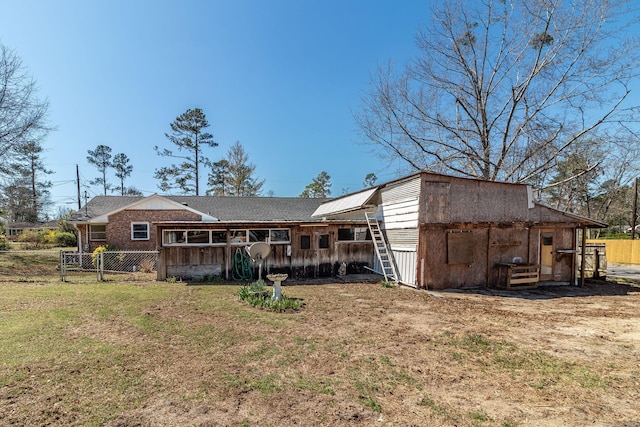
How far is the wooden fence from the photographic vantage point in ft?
74.2

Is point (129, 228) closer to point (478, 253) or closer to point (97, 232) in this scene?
point (97, 232)

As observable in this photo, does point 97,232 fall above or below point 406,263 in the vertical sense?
above

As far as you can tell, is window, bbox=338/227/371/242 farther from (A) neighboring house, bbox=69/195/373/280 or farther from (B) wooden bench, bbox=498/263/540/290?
(B) wooden bench, bbox=498/263/540/290

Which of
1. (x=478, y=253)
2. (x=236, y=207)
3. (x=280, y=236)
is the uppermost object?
(x=236, y=207)

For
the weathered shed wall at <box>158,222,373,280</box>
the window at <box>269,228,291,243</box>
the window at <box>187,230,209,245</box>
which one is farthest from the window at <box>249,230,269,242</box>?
the window at <box>187,230,209,245</box>

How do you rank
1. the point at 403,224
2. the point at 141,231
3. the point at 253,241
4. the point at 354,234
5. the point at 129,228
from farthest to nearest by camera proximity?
the point at 141,231 < the point at 129,228 < the point at 354,234 < the point at 253,241 < the point at 403,224

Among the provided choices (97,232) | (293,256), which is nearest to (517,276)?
(293,256)

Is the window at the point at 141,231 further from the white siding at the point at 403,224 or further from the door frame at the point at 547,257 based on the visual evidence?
the door frame at the point at 547,257

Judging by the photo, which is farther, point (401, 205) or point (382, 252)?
point (382, 252)

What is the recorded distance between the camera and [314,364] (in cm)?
481

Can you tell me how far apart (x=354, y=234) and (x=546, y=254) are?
793 centimetres

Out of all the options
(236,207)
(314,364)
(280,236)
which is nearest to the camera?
(314,364)

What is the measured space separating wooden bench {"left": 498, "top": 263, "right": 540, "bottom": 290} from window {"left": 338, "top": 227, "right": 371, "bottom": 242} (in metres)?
5.57

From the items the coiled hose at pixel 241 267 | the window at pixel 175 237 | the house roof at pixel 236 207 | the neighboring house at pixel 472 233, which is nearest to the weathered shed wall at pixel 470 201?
the neighboring house at pixel 472 233
